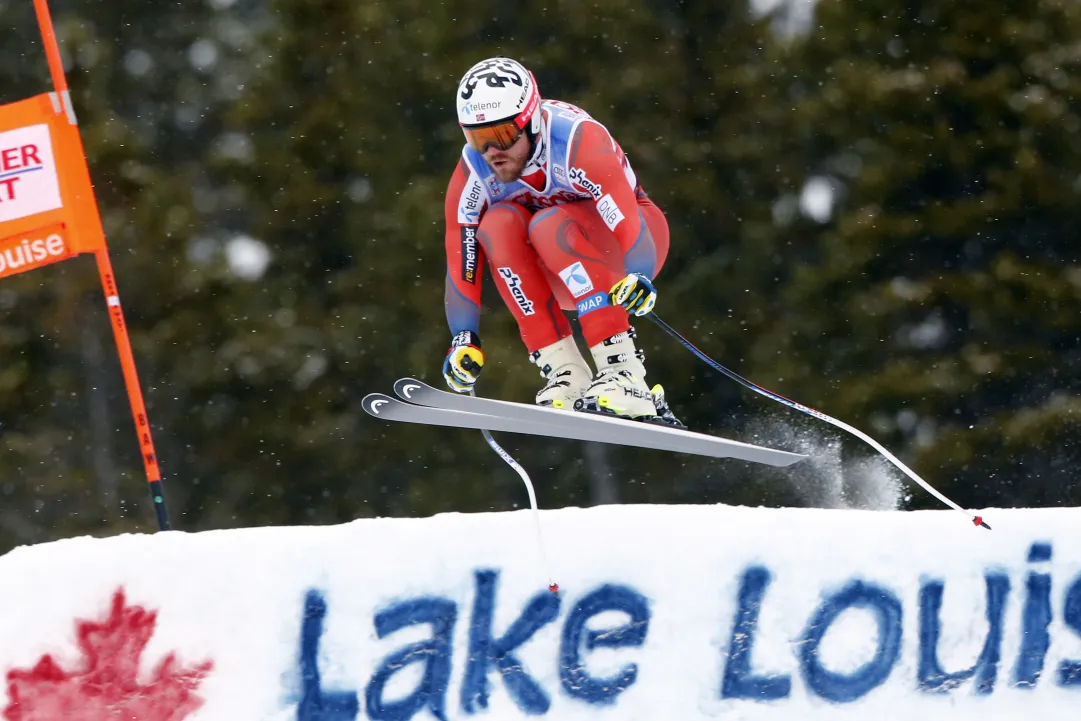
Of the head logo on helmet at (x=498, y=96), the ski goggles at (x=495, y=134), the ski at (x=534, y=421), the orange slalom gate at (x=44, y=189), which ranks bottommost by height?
the ski at (x=534, y=421)

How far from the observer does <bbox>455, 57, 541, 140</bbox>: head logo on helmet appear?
4711mm

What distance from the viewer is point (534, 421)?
15.7ft

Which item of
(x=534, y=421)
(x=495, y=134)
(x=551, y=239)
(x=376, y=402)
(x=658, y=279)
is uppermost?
(x=658, y=279)

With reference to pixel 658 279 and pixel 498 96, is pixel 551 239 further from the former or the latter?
pixel 658 279

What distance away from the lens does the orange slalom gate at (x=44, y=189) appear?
5.62 m

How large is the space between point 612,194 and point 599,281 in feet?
0.99

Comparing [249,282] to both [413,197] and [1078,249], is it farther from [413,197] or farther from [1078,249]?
[1078,249]

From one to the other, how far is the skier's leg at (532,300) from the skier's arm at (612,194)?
0.95 feet

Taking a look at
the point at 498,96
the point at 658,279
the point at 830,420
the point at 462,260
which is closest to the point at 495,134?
the point at 498,96

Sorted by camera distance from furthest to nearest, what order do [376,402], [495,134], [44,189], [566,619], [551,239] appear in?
[44,189] < [551,239] < [495,134] < [376,402] < [566,619]

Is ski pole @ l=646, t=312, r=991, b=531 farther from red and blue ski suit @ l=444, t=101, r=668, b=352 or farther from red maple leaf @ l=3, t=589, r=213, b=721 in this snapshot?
red maple leaf @ l=3, t=589, r=213, b=721

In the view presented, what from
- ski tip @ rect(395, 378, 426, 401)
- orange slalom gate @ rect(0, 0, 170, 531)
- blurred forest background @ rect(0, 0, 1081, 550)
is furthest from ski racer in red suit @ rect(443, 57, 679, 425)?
blurred forest background @ rect(0, 0, 1081, 550)

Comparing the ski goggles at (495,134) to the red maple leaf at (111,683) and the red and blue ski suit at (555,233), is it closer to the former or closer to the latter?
the red and blue ski suit at (555,233)

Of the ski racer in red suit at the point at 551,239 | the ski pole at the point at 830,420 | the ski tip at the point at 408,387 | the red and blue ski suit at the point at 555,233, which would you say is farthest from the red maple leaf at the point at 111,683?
the ski pole at the point at 830,420
